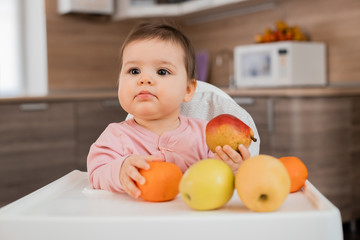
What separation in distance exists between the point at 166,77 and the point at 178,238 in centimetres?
41

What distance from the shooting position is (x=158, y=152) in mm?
1035

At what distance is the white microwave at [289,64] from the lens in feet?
10.3

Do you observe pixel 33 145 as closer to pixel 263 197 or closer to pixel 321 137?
pixel 321 137

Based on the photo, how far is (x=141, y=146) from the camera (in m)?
1.05

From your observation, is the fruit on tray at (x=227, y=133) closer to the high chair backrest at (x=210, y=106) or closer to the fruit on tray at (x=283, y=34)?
the high chair backrest at (x=210, y=106)

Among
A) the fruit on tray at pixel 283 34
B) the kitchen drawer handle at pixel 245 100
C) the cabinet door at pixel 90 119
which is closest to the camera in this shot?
the kitchen drawer handle at pixel 245 100

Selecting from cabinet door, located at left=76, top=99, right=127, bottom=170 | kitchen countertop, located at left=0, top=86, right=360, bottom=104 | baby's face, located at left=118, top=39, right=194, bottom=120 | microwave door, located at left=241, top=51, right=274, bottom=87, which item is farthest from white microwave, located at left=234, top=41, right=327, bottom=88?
baby's face, located at left=118, top=39, right=194, bottom=120

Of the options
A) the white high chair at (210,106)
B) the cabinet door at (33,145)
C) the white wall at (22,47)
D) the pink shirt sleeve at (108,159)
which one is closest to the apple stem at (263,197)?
the pink shirt sleeve at (108,159)

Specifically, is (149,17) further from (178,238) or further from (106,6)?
(178,238)

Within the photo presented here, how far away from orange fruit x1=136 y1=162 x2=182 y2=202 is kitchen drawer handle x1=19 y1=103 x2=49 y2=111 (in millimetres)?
2635

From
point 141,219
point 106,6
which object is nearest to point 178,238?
point 141,219

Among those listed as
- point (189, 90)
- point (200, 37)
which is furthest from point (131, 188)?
point (200, 37)

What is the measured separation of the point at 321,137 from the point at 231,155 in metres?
2.01

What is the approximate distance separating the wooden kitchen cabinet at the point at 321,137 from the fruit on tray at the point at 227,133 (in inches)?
74.7
